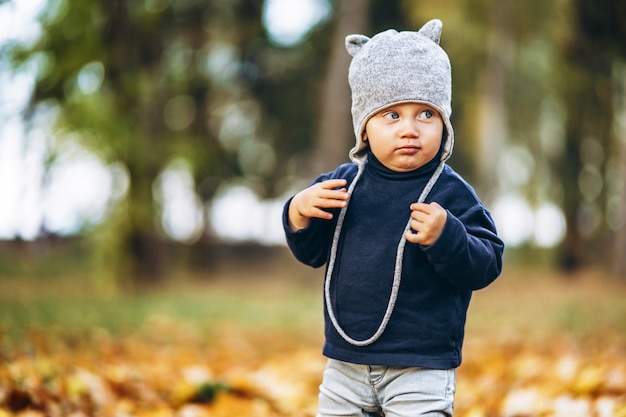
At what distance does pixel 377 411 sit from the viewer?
225 cm

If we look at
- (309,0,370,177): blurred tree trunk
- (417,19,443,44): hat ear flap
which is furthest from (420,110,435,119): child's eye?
(309,0,370,177): blurred tree trunk

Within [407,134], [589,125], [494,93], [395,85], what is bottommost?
[407,134]

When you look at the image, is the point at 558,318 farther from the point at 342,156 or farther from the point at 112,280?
the point at 112,280

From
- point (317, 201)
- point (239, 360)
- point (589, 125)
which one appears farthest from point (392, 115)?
point (589, 125)

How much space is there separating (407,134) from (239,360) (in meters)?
3.40

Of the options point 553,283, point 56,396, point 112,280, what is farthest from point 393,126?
point 553,283

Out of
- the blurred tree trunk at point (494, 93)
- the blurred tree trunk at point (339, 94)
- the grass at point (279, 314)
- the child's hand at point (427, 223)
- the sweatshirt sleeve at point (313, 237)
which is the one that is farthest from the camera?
the blurred tree trunk at point (494, 93)

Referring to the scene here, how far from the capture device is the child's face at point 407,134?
214cm

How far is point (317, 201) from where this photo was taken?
2164 millimetres

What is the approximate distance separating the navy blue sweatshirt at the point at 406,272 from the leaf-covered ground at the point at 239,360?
3.81 ft

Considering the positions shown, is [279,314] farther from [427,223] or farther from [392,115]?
[427,223]

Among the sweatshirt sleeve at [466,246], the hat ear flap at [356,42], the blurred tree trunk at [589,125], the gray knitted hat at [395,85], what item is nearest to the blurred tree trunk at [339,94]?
the blurred tree trunk at [589,125]

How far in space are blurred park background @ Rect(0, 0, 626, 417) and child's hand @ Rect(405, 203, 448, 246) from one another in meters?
1.46

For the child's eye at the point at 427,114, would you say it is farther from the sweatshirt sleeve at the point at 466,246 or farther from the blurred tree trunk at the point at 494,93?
the blurred tree trunk at the point at 494,93
